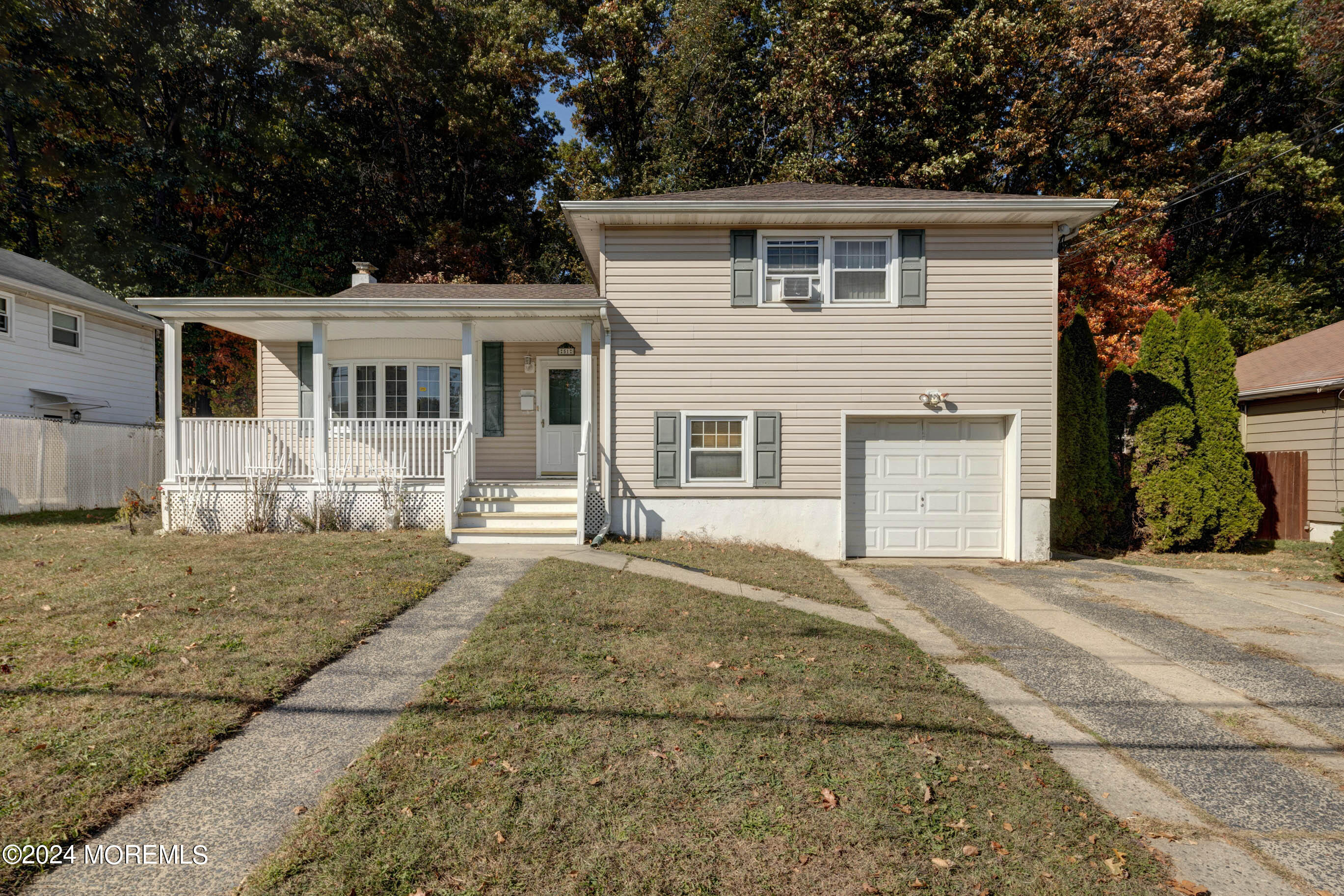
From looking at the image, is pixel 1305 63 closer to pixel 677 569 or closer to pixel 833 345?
pixel 833 345

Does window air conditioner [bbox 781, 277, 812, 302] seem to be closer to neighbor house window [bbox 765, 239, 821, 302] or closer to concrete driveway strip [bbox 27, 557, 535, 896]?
neighbor house window [bbox 765, 239, 821, 302]

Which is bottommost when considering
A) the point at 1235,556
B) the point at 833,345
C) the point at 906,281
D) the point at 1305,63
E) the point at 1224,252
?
the point at 1235,556

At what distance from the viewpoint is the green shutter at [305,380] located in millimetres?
11703

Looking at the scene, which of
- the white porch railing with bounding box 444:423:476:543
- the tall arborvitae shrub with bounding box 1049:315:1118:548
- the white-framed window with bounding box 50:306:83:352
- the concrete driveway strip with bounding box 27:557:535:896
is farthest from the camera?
the white-framed window with bounding box 50:306:83:352

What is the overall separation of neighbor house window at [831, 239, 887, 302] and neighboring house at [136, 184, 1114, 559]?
3 cm

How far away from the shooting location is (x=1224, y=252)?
19.5 metres

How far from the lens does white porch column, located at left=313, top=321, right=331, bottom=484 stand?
9.62m

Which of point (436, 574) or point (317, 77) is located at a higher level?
point (317, 77)

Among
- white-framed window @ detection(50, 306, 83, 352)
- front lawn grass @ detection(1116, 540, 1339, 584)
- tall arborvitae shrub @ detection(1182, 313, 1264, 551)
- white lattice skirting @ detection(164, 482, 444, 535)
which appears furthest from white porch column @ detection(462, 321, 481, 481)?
white-framed window @ detection(50, 306, 83, 352)

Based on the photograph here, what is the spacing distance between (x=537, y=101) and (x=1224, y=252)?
74.0 ft

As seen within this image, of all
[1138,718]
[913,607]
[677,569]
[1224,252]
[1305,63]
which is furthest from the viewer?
[1224,252]

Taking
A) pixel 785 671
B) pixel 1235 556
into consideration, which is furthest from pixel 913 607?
pixel 1235 556

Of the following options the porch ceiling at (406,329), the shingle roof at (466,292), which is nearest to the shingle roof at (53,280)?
the porch ceiling at (406,329)

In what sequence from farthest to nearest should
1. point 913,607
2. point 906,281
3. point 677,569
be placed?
point 906,281 → point 677,569 → point 913,607
